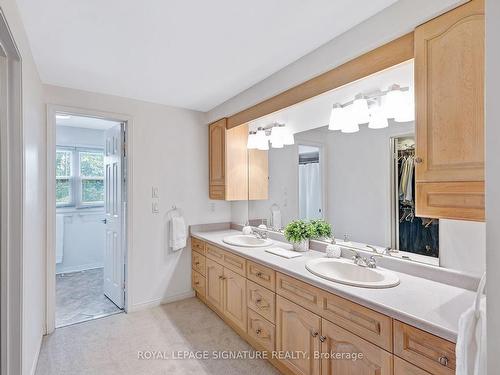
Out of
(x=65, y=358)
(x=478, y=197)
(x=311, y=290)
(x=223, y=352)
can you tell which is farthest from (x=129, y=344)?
(x=478, y=197)

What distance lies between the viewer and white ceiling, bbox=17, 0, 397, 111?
1.46 m

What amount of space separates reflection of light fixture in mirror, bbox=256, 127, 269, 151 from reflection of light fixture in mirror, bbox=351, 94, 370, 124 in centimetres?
116

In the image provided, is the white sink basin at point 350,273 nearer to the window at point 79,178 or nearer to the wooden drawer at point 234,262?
the wooden drawer at point 234,262

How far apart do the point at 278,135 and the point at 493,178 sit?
2101 mm

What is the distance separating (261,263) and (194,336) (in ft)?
3.35

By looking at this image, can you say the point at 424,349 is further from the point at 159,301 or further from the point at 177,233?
the point at 159,301

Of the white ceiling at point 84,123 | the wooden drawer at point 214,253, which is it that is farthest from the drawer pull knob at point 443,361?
the white ceiling at point 84,123

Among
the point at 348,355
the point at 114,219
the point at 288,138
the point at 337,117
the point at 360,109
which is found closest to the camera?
the point at 348,355

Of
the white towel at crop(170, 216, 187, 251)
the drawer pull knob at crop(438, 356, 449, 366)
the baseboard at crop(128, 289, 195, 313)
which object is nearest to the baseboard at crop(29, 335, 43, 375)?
the baseboard at crop(128, 289, 195, 313)

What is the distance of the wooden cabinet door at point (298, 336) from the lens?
161 cm

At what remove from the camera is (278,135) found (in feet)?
9.14

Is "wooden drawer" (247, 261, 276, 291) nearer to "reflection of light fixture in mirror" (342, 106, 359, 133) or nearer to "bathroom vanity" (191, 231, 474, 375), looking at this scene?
"bathroom vanity" (191, 231, 474, 375)

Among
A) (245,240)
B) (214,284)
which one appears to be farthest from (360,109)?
(214,284)

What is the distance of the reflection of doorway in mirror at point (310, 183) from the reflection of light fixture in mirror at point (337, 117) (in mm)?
316
